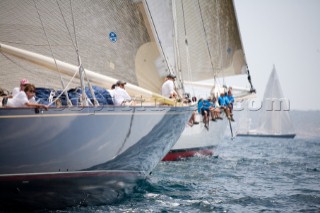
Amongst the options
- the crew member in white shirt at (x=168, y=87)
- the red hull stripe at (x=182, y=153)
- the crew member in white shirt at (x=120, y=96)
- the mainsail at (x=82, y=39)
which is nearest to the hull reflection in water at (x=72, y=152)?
the crew member in white shirt at (x=120, y=96)

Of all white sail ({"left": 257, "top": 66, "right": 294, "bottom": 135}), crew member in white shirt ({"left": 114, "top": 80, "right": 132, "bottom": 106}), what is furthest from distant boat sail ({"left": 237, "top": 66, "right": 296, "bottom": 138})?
crew member in white shirt ({"left": 114, "top": 80, "right": 132, "bottom": 106})

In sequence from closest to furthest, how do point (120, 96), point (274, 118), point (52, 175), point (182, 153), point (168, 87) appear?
point (52, 175) → point (120, 96) → point (168, 87) → point (182, 153) → point (274, 118)

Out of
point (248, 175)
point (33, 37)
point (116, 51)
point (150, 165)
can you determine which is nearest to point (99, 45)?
point (116, 51)

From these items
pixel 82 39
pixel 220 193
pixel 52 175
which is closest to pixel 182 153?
pixel 220 193

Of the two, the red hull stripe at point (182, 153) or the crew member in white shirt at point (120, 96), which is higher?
the crew member in white shirt at point (120, 96)

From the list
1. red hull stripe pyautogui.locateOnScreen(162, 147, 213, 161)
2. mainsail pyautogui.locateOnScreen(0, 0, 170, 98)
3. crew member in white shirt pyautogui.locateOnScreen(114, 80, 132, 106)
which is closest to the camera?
crew member in white shirt pyautogui.locateOnScreen(114, 80, 132, 106)

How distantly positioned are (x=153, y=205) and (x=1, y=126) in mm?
3361

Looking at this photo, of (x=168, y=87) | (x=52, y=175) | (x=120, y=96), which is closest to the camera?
(x=52, y=175)

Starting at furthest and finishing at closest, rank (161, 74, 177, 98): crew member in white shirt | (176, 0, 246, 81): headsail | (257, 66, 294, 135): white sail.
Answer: (257, 66, 294, 135): white sail → (176, 0, 246, 81): headsail → (161, 74, 177, 98): crew member in white shirt

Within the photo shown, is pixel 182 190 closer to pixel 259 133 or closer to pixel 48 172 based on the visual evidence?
pixel 48 172

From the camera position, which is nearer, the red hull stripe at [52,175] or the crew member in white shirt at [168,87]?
the red hull stripe at [52,175]

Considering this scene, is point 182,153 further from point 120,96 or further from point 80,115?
point 80,115

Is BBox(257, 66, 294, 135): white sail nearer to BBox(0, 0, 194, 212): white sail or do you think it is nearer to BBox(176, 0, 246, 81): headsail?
BBox(176, 0, 246, 81): headsail

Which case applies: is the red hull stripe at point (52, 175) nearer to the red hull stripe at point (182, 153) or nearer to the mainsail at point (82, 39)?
the mainsail at point (82, 39)
